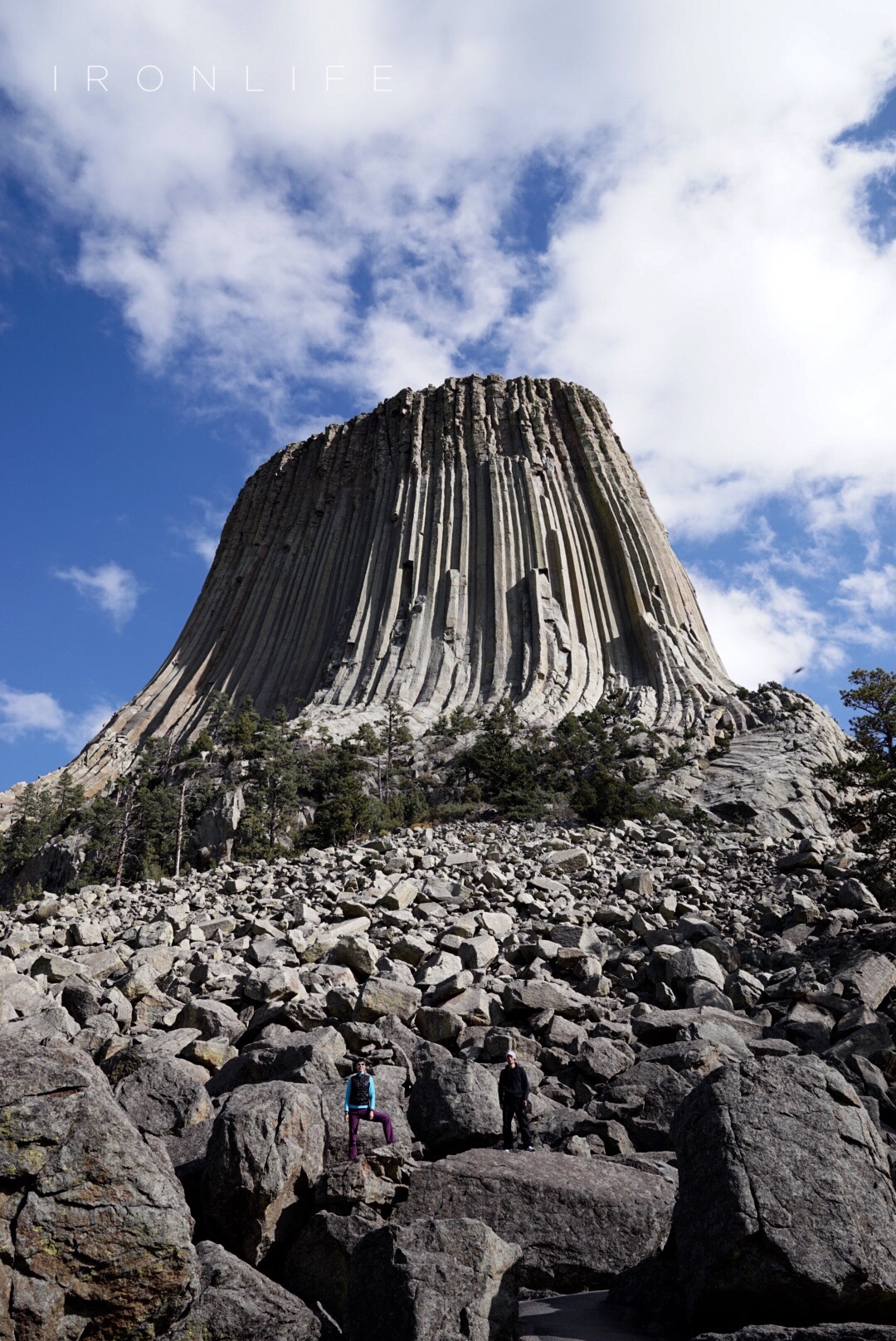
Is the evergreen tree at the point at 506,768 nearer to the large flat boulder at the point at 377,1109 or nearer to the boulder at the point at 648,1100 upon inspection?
the boulder at the point at 648,1100

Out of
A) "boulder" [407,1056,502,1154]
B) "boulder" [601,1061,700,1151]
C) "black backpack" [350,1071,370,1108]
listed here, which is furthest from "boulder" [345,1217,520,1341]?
"boulder" [601,1061,700,1151]

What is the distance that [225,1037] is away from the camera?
766 cm

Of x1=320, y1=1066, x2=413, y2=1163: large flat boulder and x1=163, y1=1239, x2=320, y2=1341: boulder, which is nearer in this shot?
x1=163, y1=1239, x2=320, y2=1341: boulder

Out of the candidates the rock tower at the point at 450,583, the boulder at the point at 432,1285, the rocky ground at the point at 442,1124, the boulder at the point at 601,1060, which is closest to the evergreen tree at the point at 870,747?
the rocky ground at the point at 442,1124

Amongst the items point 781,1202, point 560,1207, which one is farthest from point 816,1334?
point 560,1207

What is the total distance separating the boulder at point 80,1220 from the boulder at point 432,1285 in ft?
2.76

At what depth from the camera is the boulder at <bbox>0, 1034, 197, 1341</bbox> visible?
365cm

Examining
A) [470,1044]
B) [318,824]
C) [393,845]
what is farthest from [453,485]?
[470,1044]

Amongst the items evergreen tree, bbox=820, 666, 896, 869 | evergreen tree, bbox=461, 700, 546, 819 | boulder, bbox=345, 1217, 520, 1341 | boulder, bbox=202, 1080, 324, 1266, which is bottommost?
boulder, bbox=345, 1217, 520, 1341

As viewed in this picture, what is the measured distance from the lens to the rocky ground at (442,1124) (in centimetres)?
383

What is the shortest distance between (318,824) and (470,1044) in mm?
20030

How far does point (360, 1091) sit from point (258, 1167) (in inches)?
38.8

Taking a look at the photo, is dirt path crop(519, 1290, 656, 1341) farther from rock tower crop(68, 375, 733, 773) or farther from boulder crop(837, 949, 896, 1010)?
rock tower crop(68, 375, 733, 773)

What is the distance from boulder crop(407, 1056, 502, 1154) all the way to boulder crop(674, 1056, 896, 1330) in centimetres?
159
